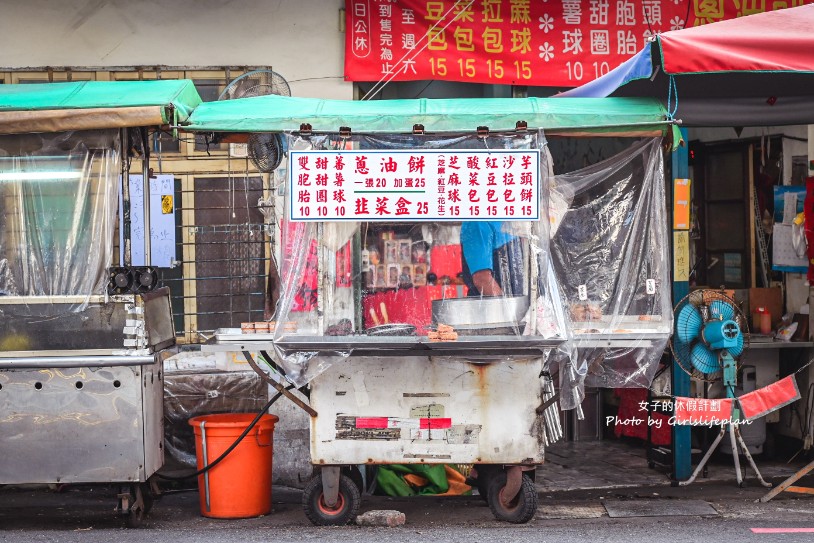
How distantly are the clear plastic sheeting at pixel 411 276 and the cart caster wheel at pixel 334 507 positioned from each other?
2.64 feet

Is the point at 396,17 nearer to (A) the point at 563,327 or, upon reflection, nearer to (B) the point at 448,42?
(B) the point at 448,42

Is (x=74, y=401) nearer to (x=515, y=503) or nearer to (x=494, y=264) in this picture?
(x=494, y=264)

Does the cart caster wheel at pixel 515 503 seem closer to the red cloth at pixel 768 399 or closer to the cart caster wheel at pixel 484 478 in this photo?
the cart caster wheel at pixel 484 478

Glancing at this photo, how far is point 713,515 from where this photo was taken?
7094 millimetres

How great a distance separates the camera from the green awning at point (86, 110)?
6.61 meters

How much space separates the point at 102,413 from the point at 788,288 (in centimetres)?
633

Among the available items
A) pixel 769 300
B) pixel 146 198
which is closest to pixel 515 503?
pixel 146 198

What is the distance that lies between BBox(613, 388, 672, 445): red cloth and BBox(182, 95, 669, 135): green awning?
313 centimetres

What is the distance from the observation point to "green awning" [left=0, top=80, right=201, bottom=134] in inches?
260

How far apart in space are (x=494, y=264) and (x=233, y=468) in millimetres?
2396

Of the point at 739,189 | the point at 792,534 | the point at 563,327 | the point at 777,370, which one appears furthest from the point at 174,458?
the point at 739,189

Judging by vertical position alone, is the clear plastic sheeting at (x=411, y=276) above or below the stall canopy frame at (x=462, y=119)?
below

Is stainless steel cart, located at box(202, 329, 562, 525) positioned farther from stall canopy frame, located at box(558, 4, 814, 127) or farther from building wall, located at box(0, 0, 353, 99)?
building wall, located at box(0, 0, 353, 99)

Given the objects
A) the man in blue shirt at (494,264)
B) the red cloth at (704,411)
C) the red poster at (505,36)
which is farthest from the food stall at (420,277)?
→ the red poster at (505,36)
